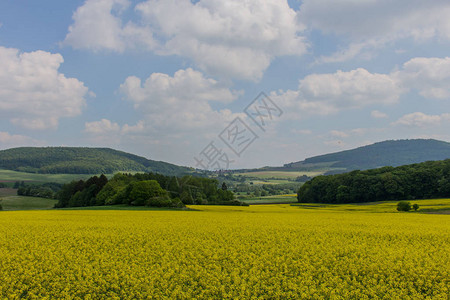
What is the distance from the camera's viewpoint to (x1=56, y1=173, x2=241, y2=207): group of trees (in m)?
57.8

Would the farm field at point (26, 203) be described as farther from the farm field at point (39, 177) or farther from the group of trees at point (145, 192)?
A: the farm field at point (39, 177)

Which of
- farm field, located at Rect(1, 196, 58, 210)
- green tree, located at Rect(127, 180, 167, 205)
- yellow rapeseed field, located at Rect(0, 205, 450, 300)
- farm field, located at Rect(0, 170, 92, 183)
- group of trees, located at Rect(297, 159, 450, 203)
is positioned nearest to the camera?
yellow rapeseed field, located at Rect(0, 205, 450, 300)

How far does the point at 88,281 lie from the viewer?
1187cm

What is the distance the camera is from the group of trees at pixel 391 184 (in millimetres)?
67750

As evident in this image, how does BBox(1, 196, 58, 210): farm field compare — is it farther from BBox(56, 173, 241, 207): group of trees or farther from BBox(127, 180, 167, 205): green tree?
BBox(127, 180, 167, 205): green tree

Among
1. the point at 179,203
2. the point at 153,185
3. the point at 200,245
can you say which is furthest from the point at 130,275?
the point at 153,185

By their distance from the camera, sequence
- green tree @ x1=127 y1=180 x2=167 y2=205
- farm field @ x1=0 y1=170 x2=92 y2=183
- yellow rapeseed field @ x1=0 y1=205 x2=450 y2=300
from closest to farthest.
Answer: yellow rapeseed field @ x1=0 y1=205 x2=450 y2=300 < green tree @ x1=127 y1=180 x2=167 y2=205 < farm field @ x1=0 y1=170 x2=92 y2=183

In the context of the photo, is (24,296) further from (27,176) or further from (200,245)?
(27,176)

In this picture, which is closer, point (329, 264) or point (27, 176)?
point (329, 264)

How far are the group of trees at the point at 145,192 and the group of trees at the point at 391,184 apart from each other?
2675cm

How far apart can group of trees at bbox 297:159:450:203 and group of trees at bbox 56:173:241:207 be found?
2675 cm

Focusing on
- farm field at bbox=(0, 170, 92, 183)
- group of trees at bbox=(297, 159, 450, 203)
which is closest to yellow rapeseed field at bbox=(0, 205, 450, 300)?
group of trees at bbox=(297, 159, 450, 203)

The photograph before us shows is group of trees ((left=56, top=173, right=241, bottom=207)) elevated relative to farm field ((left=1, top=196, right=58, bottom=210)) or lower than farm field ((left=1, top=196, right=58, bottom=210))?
elevated

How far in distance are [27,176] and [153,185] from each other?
151176 millimetres
